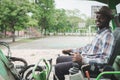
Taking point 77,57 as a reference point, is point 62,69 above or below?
below

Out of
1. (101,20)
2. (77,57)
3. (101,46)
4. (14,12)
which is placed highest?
(14,12)

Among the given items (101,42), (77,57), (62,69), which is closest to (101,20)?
(101,42)

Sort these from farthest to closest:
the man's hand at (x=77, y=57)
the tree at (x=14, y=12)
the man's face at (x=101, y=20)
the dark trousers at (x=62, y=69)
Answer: the tree at (x=14, y=12)
the dark trousers at (x=62, y=69)
the man's face at (x=101, y=20)
the man's hand at (x=77, y=57)

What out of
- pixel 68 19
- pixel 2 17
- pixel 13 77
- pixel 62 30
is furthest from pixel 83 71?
pixel 68 19

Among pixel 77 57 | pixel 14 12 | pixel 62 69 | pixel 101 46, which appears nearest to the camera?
pixel 77 57

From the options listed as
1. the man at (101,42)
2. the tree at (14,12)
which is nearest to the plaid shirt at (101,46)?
the man at (101,42)

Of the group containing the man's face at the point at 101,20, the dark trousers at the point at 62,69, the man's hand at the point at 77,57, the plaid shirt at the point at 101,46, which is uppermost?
the man's face at the point at 101,20

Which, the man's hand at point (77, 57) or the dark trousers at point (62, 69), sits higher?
the man's hand at point (77, 57)

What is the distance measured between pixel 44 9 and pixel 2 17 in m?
16.6

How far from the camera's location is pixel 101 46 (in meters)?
3.88

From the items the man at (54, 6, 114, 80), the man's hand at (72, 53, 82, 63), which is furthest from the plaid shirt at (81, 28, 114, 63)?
the man's hand at (72, 53, 82, 63)

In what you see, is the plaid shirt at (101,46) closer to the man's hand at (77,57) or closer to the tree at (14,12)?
the man's hand at (77,57)

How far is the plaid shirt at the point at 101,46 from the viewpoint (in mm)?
3812

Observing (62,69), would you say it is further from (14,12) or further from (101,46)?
(14,12)
